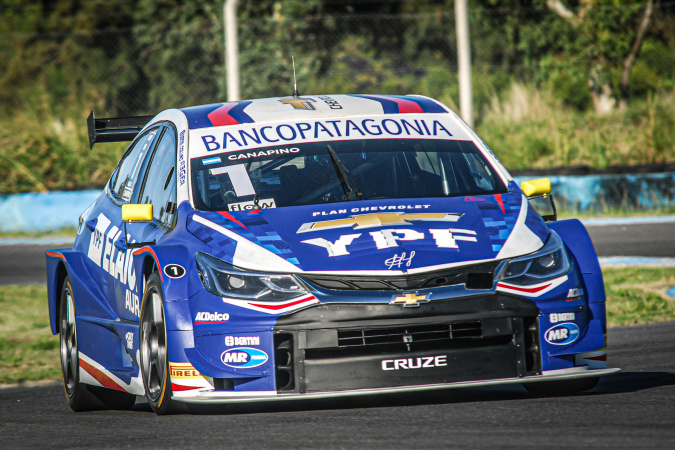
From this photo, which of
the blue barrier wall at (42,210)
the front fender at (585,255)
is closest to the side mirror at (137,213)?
the front fender at (585,255)

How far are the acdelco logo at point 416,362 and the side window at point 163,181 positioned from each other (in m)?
1.41

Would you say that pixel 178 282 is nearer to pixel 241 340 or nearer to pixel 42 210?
pixel 241 340

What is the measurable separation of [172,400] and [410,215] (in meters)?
1.31

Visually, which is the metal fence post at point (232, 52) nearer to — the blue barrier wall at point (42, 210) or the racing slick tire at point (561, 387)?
the blue barrier wall at point (42, 210)

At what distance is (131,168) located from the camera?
6.71 meters

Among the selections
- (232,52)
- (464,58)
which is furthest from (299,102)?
(464,58)

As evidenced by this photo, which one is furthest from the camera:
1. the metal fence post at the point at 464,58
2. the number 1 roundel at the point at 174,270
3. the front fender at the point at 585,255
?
the metal fence post at the point at 464,58

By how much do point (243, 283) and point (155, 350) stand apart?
1.98 feet

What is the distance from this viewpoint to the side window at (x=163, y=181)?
5.70m

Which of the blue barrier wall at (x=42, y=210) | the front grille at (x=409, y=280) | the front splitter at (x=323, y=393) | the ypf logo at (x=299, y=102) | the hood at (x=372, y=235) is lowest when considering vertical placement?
the blue barrier wall at (x=42, y=210)

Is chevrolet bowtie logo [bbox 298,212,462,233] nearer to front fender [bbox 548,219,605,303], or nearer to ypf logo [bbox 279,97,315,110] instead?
front fender [bbox 548,219,605,303]

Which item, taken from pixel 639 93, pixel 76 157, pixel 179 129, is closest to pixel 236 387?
pixel 179 129

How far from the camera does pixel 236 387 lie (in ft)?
15.7

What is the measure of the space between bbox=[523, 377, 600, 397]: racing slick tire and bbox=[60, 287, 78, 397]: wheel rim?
2.50m
